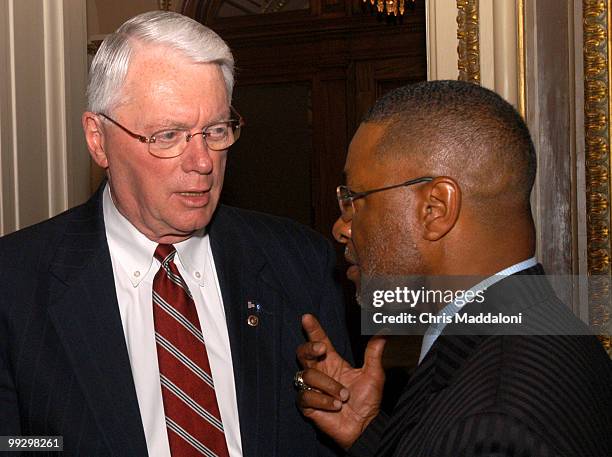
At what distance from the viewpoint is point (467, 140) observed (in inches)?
57.8

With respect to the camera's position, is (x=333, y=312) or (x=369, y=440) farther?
(x=333, y=312)

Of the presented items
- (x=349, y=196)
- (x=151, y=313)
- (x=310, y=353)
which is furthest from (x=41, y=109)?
(x=349, y=196)

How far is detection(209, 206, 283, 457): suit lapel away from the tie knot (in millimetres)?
130

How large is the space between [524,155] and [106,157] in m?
1.05

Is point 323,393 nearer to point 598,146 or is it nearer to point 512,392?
point 512,392

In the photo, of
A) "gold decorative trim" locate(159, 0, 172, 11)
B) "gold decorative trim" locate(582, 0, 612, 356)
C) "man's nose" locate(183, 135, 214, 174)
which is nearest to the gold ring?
"man's nose" locate(183, 135, 214, 174)

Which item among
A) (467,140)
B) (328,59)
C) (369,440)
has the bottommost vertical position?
(369,440)

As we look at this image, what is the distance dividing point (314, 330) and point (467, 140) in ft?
2.26

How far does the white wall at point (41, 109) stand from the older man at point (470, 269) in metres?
1.32

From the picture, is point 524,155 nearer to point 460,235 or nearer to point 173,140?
point 460,235

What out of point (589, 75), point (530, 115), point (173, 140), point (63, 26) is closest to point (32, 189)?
point (63, 26)

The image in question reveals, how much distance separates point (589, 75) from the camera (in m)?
2.27

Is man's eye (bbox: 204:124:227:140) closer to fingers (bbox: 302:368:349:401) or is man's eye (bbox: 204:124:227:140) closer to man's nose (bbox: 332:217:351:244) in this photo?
man's nose (bbox: 332:217:351:244)

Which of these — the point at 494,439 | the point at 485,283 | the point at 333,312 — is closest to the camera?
the point at 494,439
